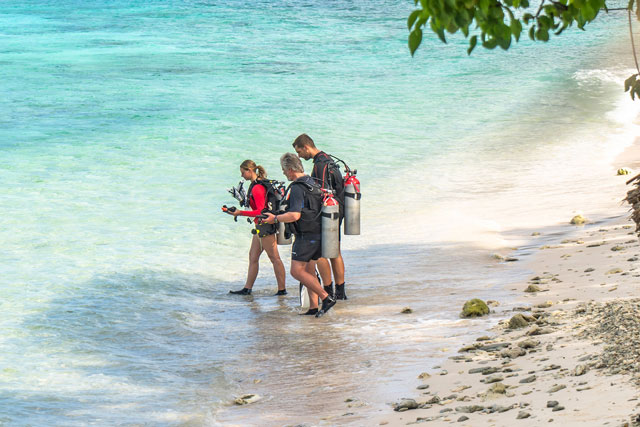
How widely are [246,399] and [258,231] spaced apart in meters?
2.64

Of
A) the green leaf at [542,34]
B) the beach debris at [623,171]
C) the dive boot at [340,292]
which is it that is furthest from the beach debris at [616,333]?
the beach debris at [623,171]

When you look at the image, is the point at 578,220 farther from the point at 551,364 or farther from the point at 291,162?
the point at 551,364

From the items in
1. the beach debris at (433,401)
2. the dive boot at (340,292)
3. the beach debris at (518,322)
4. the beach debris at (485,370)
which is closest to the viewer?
the beach debris at (433,401)

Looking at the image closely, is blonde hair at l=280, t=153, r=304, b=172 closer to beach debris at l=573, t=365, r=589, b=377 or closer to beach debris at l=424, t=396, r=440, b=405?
beach debris at l=424, t=396, r=440, b=405

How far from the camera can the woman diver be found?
28.8 feet

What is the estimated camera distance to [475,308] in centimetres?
788

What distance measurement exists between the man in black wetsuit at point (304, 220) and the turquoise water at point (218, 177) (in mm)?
433

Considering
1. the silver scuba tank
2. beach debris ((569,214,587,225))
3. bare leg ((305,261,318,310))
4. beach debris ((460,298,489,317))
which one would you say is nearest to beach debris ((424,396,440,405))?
beach debris ((460,298,489,317))

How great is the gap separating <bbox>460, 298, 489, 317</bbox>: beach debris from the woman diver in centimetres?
224

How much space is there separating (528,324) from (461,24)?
4.34 meters

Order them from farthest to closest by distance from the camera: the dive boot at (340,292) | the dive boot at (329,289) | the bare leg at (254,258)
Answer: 1. the bare leg at (254,258)
2. the dive boot at (340,292)
3. the dive boot at (329,289)

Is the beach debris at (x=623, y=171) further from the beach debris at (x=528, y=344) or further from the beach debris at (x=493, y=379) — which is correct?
the beach debris at (x=493, y=379)

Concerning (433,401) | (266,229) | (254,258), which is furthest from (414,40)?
(254,258)

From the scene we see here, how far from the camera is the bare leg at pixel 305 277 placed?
8500 millimetres
